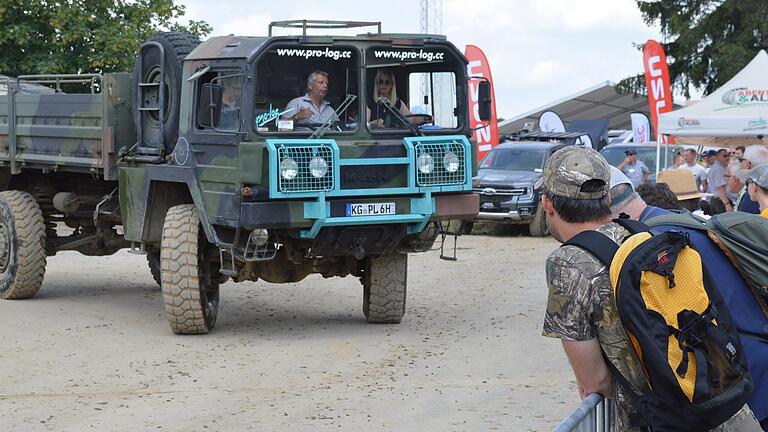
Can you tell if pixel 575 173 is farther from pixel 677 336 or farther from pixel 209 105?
pixel 209 105

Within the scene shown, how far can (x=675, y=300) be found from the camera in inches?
135

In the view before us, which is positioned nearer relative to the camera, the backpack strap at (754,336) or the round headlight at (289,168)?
the backpack strap at (754,336)

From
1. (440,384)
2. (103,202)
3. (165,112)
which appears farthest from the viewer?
(103,202)

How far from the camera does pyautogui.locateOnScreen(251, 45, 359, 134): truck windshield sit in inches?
412

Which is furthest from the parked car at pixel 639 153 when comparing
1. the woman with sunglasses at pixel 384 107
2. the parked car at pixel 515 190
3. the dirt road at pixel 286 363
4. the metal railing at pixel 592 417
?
the metal railing at pixel 592 417

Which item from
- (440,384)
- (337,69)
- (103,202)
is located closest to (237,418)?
(440,384)

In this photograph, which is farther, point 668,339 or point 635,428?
point 635,428

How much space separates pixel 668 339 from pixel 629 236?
1.23 ft

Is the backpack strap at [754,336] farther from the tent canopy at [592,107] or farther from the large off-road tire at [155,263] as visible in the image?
the tent canopy at [592,107]

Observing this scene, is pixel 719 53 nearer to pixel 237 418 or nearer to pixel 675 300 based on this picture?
pixel 237 418

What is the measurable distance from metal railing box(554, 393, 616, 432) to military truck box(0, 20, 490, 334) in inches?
246

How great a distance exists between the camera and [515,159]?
2352cm

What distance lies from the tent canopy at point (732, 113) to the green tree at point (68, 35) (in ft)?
37.8

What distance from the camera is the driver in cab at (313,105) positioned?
10.6m
